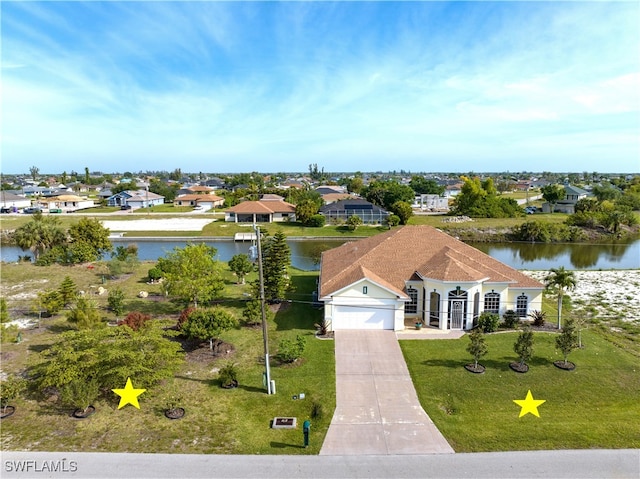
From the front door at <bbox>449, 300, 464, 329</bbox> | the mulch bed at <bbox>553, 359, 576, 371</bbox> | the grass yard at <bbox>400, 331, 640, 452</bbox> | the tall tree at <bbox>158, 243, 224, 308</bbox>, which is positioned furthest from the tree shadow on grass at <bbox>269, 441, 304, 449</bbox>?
the front door at <bbox>449, 300, 464, 329</bbox>

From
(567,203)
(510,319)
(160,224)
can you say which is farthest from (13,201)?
(567,203)

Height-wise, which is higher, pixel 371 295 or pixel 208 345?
pixel 371 295

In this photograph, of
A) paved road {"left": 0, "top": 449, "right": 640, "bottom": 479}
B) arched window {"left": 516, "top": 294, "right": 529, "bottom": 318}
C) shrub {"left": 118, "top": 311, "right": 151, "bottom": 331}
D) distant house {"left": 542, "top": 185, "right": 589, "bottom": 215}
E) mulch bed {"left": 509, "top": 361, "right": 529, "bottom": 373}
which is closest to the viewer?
paved road {"left": 0, "top": 449, "right": 640, "bottom": 479}

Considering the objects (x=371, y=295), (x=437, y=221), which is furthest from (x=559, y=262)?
(x=371, y=295)

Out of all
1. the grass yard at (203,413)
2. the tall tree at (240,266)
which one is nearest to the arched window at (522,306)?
the grass yard at (203,413)

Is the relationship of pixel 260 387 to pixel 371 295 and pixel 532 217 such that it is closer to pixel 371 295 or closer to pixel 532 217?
pixel 371 295

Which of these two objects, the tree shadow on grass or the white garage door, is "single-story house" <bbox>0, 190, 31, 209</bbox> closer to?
the white garage door
